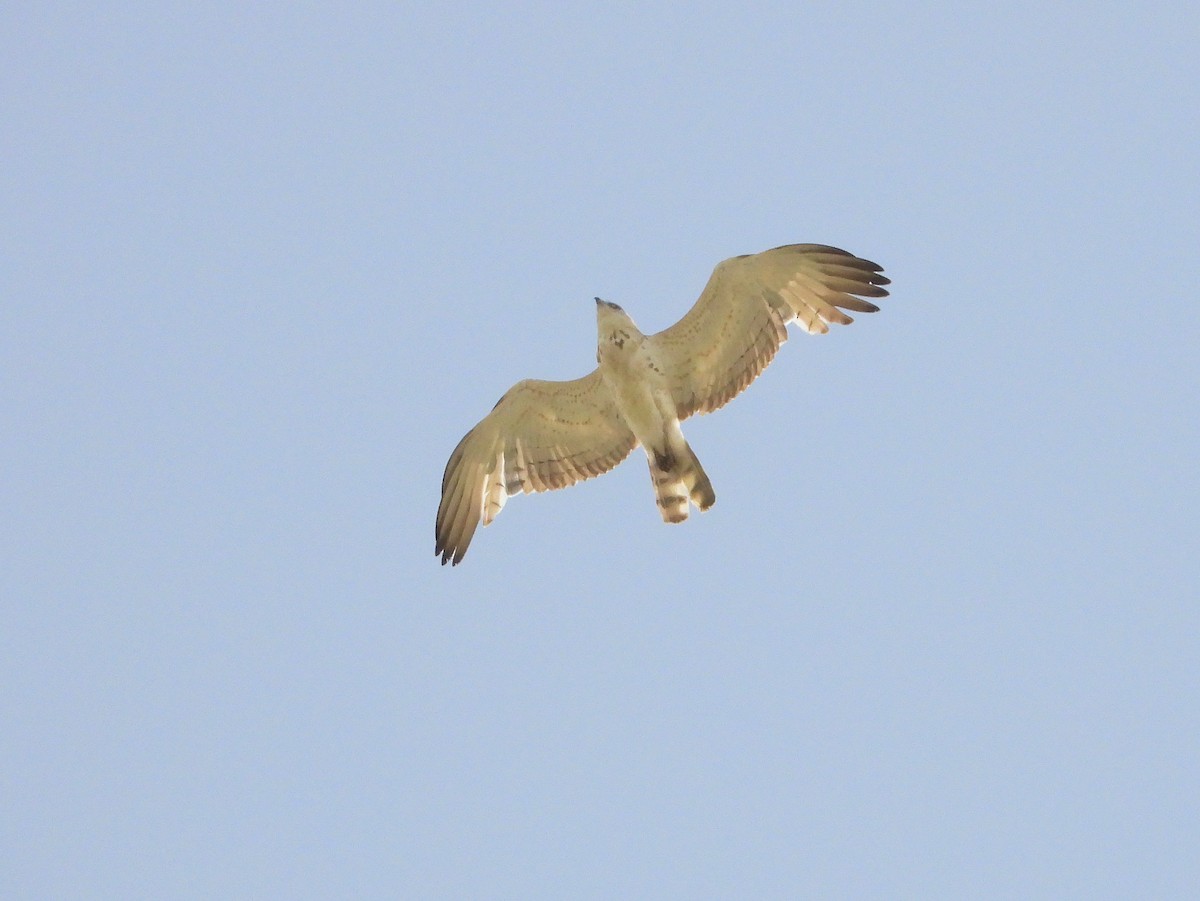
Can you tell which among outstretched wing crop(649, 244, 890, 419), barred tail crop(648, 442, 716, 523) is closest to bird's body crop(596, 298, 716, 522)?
barred tail crop(648, 442, 716, 523)

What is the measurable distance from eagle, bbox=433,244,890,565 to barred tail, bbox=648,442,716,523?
0.01 m

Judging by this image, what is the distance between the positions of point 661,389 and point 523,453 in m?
1.76

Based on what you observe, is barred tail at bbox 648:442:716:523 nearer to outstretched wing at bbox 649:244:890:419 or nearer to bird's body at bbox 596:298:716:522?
bird's body at bbox 596:298:716:522

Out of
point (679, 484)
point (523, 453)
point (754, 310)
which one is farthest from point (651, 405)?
point (523, 453)

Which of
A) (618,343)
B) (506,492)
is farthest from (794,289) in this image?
(506,492)

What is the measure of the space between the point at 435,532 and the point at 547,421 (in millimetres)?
1713

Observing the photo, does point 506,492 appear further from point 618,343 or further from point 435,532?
point 618,343

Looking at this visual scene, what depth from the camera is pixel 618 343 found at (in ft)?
57.5

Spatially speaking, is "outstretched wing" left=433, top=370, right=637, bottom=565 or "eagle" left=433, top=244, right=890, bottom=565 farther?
"outstretched wing" left=433, top=370, right=637, bottom=565

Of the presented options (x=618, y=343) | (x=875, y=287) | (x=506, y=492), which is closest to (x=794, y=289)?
(x=875, y=287)

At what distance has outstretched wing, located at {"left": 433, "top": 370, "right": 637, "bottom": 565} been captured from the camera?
1819cm

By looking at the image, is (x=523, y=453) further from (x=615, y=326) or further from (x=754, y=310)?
(x=754, y=310)

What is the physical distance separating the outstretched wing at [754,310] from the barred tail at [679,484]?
52cm

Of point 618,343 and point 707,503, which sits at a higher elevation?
point 618,343
